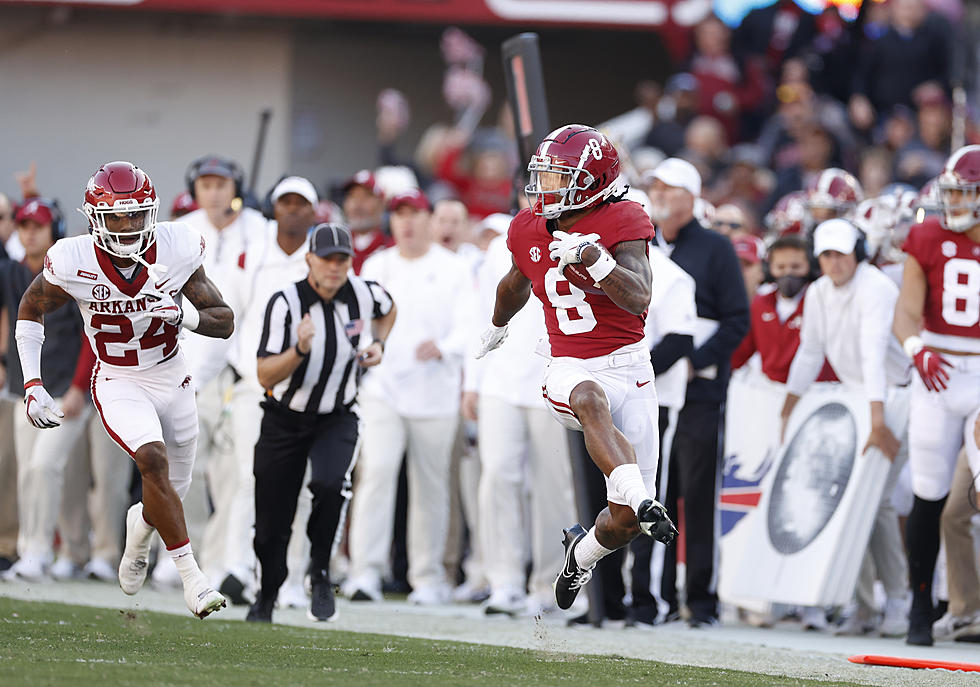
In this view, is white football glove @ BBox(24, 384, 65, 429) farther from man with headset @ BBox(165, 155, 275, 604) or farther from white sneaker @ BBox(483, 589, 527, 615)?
white sneaker @ BBox(483, 589, 527, 615)

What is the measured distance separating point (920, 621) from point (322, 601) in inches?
111

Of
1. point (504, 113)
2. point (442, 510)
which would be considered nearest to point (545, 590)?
point (442, 510)

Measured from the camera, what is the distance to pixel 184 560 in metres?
6.49

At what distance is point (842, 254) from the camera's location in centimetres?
829

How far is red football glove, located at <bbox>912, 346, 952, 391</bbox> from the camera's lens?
297 inches

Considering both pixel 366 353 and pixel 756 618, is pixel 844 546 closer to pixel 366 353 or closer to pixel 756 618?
pixel 756 618

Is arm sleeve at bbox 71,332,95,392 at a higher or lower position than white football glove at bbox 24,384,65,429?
higher

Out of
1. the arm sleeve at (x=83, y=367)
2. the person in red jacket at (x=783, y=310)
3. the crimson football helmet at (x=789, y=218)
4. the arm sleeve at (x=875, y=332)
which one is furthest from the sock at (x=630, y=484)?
the arm sleeve at (x=83, y=367)

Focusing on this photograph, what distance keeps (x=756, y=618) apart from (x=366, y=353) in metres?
2.72

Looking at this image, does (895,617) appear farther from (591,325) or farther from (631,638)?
(591,325)

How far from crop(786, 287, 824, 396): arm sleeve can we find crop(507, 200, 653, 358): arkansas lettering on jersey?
7.38ft

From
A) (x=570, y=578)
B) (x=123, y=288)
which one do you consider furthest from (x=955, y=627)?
(x=123, y=288)

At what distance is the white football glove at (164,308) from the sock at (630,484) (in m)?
1.88

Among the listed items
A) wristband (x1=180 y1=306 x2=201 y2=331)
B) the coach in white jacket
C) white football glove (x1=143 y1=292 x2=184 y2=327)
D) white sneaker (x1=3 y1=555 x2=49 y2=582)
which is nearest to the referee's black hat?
wristband (x1=180 y1=306 x2=201 y2=331)
